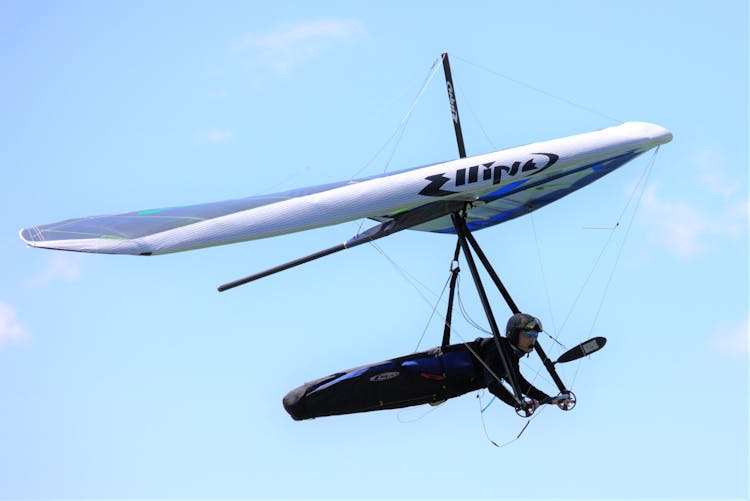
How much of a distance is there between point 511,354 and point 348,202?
2.56m

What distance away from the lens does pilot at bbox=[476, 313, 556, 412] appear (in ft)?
49.4

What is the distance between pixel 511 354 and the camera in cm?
1526

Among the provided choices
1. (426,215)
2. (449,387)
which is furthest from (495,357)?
(426,215)

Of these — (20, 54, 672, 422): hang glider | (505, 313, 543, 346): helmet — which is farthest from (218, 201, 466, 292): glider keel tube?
(505, 313, 543, 346): helmet

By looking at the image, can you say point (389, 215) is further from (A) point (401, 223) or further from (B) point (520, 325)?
(B) point (520, 325)

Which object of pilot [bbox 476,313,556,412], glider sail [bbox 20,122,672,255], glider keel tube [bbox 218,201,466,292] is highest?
glider sail [bbox 20,122,672,255]

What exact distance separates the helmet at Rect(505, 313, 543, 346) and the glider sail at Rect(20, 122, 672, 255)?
57.0 inches

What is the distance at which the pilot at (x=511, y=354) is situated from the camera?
49.4 feet

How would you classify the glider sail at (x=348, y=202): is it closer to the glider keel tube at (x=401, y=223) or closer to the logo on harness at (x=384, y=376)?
the glider keel tube at (x=401, y=223)

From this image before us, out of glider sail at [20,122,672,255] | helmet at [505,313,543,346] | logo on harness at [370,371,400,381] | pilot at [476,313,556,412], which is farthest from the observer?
logo on harness at [370,371,400,381]

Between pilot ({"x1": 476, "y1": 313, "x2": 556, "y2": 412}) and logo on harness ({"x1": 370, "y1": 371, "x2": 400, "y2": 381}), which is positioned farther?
logo on harness ({"x1": 370, "y1": 371, "x2": 400, "y2": 381})

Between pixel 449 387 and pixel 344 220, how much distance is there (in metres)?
2.39

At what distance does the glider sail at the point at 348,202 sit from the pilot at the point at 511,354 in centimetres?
152

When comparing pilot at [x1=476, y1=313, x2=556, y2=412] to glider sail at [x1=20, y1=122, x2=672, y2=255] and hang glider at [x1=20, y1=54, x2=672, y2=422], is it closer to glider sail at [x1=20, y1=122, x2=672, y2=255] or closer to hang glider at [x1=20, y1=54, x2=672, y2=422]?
hang glider at [x1=20, y1=54, x2=672, y2=422]
